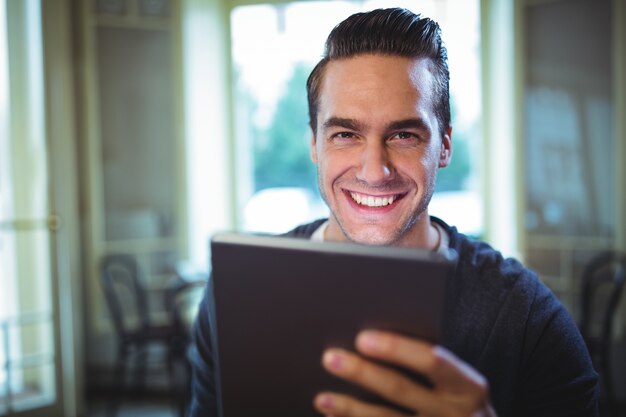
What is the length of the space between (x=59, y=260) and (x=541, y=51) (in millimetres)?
2909

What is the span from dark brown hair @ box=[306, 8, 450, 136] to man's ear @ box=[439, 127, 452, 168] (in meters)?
0.02

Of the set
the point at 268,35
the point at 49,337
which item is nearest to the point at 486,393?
the point at 49,337

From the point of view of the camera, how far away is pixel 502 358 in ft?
3.06

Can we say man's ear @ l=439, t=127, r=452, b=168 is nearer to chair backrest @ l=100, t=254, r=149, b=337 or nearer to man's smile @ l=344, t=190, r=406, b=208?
man's smile @ l=344, t=190, r=406, b=208

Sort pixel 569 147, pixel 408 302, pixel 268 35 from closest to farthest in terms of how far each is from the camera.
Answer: pixel 408 302, pixel 569 147, pixel 268 35

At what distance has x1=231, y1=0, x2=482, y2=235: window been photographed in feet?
12.6

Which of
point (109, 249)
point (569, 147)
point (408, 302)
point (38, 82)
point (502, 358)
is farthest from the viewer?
point (109, 249)

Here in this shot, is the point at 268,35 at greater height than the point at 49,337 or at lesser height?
greater

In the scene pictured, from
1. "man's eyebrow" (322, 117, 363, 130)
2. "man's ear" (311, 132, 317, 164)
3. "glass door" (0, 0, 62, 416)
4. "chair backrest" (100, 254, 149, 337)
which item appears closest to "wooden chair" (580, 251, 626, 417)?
"man's ear" (311, 132, 317, 164)

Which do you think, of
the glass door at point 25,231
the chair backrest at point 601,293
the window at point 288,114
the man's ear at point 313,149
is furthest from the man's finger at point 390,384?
the window at point 288,114

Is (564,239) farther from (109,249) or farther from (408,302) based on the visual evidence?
(408,302)

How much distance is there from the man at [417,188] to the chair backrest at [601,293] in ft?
6.95

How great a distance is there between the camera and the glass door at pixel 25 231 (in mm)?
2912

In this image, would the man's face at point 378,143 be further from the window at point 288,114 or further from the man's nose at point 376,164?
the window at point 288,114
